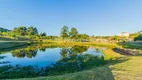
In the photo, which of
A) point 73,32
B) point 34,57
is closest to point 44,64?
point 34,57

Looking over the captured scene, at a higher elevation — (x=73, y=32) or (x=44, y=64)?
(x=73, y=32)

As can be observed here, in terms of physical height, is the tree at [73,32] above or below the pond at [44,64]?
above

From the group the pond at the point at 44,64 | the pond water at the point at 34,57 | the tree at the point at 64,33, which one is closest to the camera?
the pond at the point at 44,64

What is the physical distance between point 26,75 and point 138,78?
14.5 metres

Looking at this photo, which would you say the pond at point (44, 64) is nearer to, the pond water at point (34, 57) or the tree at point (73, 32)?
the pond water at point (34, 57)

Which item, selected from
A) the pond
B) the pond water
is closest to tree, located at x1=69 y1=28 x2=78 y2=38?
the pond water

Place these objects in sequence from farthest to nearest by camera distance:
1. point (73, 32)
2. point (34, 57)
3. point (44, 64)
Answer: point (73, 32)
point (34, 57)
point (44, 64)

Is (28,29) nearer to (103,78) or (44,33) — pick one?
(44,33)

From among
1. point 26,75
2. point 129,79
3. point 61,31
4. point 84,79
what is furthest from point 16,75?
point 61,31

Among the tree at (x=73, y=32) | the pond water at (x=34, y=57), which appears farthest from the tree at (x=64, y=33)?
the pond water at (x=34, y=57)

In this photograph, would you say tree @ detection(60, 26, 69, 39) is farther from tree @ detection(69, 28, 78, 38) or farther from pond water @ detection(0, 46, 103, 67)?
pond water @ detection(0, 46, 103, 67)

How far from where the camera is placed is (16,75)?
2267cm

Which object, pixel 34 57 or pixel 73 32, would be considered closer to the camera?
pixel 34 57

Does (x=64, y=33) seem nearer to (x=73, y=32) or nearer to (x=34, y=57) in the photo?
(x=73, y=32)
